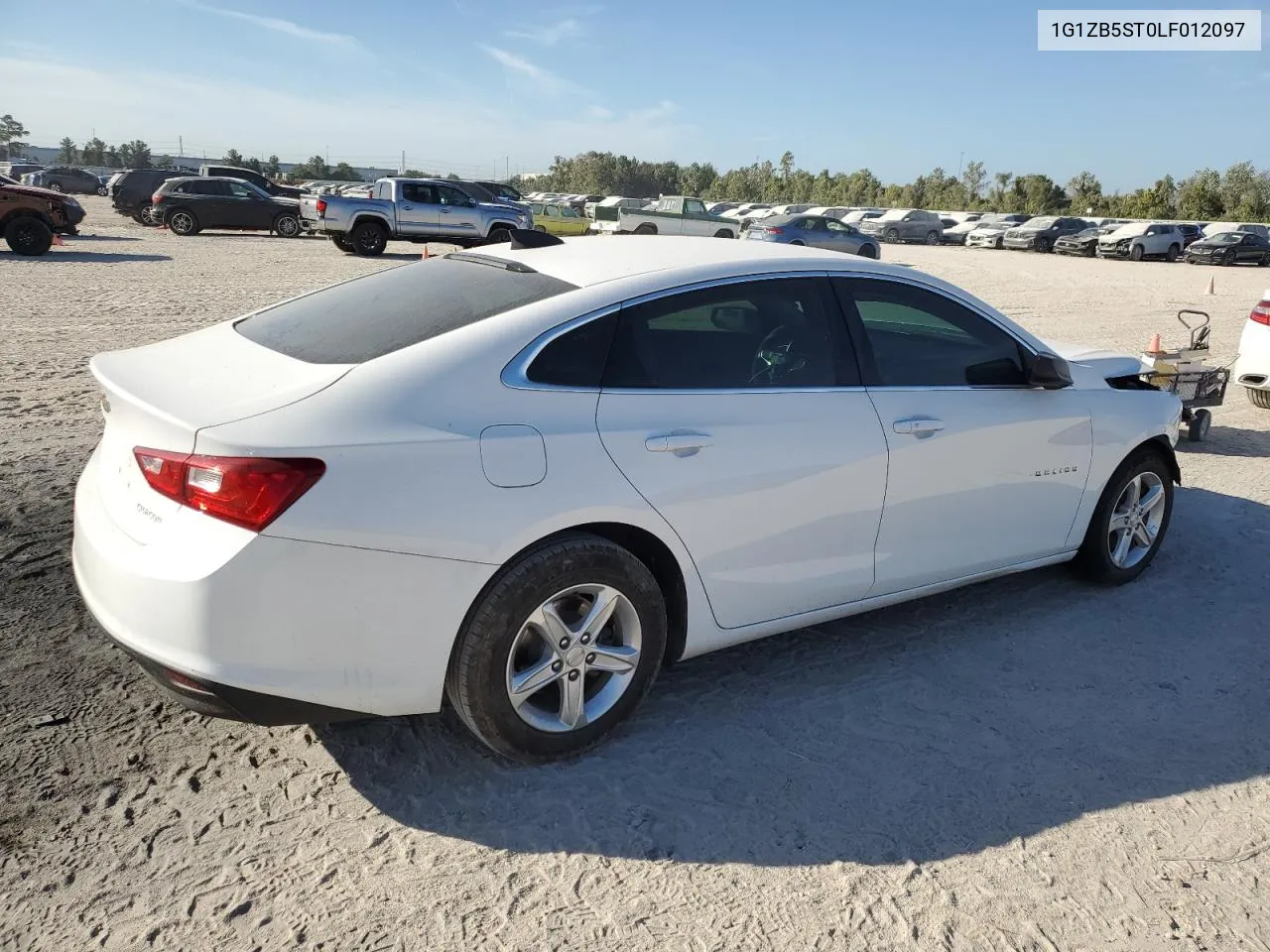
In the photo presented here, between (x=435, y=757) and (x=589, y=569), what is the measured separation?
82cm

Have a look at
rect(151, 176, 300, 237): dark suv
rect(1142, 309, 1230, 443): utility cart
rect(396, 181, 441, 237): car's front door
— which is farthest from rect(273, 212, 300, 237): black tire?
rect(1142, 309, 1230, 443): utility cart

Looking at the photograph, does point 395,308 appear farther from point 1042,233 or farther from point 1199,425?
point 1042,233

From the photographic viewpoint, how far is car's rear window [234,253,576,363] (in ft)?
10.5

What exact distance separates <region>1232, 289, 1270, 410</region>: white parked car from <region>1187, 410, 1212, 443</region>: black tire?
49.2 inches

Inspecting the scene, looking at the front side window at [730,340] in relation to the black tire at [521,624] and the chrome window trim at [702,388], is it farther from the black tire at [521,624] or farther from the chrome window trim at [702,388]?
the black tire at [521,624]

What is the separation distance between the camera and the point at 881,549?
151 inches

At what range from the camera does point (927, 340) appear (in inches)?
162

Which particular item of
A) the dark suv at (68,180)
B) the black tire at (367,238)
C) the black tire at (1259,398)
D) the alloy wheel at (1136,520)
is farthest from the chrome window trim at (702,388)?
the dark suv at (68,180)

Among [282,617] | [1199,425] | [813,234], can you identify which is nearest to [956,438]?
[282,617]

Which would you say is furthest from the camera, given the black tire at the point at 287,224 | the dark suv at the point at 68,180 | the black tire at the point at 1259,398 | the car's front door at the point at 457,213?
the dark suv at the point at 68,180

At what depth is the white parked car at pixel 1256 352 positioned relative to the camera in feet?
27.6

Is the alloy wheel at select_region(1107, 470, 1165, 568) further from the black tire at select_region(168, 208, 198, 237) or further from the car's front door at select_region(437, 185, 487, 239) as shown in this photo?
the black tire at select_region(168, 208, 198, 237)

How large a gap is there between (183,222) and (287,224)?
2794 millimetres

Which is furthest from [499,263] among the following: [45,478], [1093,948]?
[45,478]
